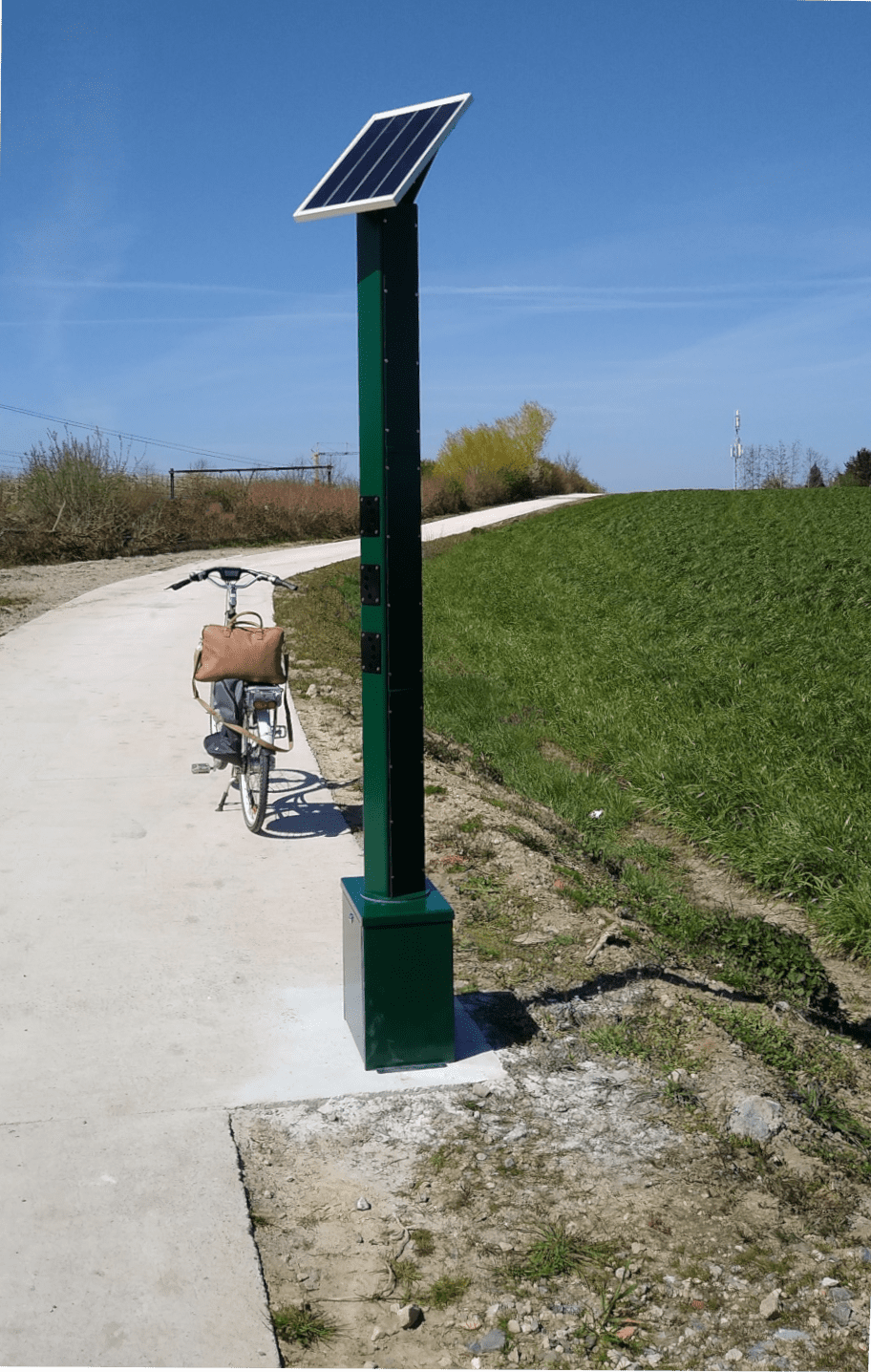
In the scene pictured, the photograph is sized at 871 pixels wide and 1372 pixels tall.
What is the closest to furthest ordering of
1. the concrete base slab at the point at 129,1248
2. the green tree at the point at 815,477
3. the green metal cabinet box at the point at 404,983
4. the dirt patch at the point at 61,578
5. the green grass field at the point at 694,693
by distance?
the concrete base slab at the point at 129,1248 → the green metal cabinet box at the point at 404,983 → the green grass field at the point at 694,693 → the dirt patch at the point at 61,578 → the green tree at the point at 815,477

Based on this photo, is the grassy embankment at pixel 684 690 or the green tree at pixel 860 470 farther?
the green tree at pixel 860 470

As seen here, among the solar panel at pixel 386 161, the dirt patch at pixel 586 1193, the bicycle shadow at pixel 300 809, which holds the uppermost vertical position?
the solar panel at pixel 386 161

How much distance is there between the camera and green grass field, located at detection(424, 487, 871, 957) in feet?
21.9

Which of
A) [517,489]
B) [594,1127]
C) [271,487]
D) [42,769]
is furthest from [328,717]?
[517,489]

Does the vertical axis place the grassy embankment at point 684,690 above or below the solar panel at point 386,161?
below

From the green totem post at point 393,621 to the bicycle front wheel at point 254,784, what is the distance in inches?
96.7

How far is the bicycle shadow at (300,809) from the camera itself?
6.82 metres

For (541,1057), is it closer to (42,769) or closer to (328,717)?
(42,769)

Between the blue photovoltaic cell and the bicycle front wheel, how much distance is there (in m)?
3.36

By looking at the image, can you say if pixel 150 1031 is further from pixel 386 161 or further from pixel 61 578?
pixel 61 578

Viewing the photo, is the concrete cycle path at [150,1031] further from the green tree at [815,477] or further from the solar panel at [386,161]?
the green tree at [815,477]

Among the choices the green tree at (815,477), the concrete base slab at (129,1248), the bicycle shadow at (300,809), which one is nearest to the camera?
the concrete base slab at (129,1248)

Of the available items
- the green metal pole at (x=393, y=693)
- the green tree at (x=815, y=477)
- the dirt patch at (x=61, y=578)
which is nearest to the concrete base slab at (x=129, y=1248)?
the green metal pole at (x=393, y=693)

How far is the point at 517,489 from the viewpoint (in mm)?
51969
